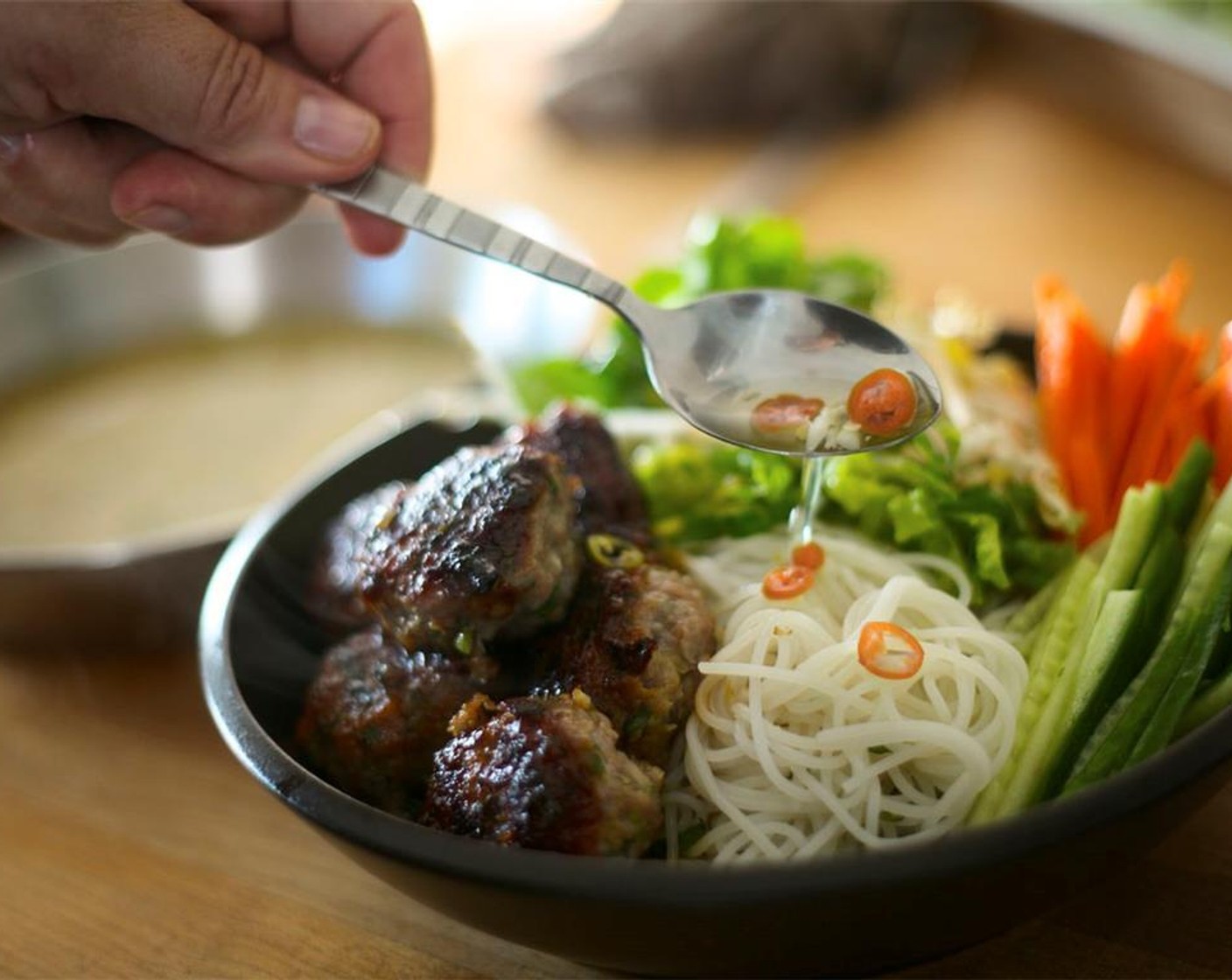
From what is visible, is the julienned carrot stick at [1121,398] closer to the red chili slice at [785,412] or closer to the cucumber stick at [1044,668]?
the cucumber stick at [1044,668]

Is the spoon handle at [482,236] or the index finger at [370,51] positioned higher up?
the index finger at [370,51]

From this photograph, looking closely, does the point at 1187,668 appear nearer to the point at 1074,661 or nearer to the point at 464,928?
the point at 1074,661

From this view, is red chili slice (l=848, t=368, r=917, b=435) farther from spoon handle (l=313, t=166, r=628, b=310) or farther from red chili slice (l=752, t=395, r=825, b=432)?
spoon handle (l=313, t=166, r=628, b=310)

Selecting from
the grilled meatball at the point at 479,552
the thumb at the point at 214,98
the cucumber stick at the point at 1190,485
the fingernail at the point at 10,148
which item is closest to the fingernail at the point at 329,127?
the thumb at the point at 214,98

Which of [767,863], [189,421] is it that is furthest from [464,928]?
[189,421]

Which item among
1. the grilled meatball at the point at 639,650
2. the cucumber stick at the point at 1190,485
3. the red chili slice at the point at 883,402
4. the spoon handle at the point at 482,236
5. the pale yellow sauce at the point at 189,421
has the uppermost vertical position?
the cucumber stick at the point at 1190,485

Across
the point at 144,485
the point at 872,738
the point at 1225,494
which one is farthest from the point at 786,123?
the point at 872,738
